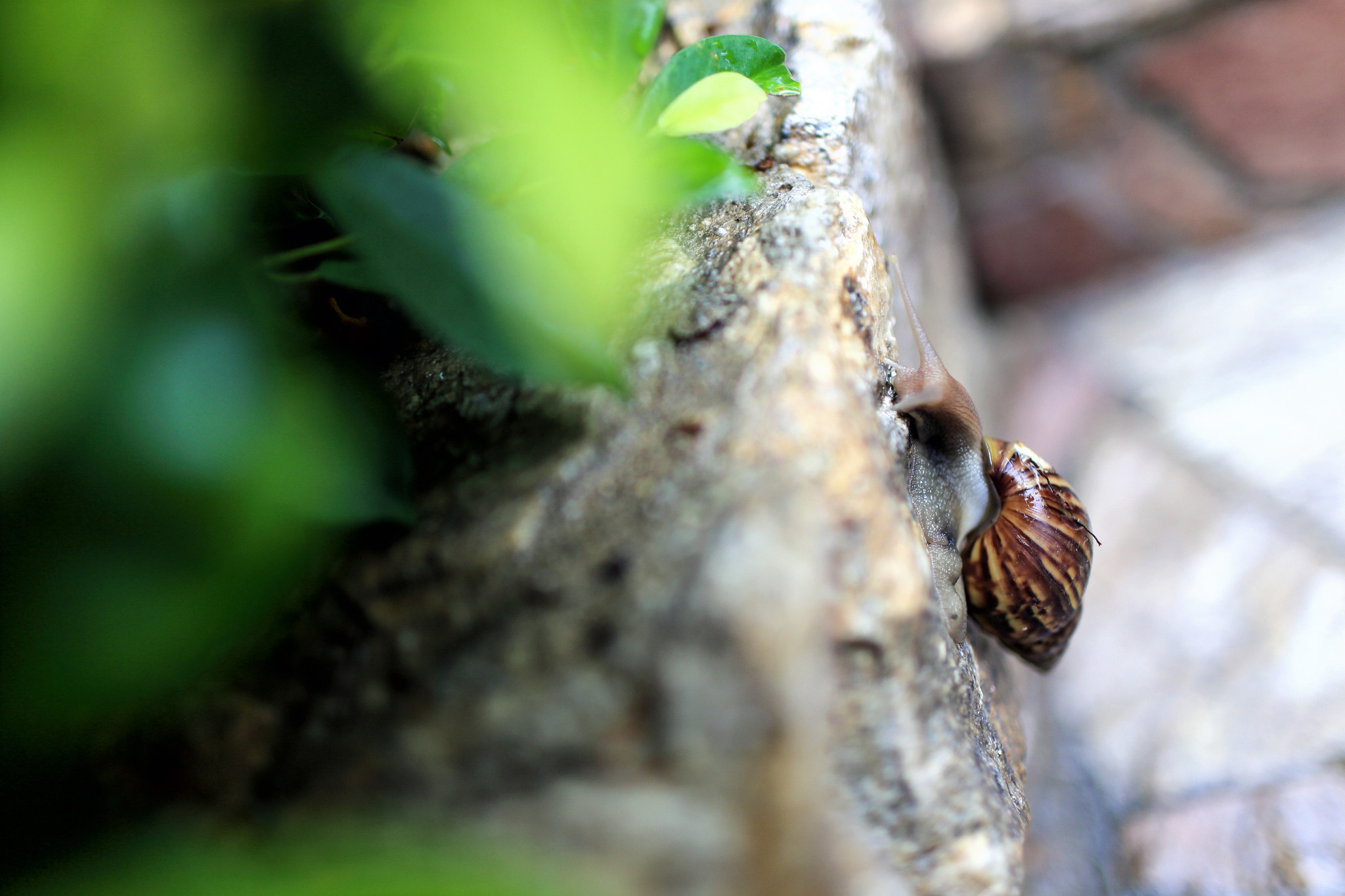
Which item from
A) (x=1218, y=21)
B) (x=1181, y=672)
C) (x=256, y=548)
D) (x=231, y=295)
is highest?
(x=231, y=295)

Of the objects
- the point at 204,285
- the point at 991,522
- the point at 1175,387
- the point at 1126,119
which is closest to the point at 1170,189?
the point at 1126,119

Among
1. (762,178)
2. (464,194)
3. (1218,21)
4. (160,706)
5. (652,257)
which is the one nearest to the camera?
(464,194)

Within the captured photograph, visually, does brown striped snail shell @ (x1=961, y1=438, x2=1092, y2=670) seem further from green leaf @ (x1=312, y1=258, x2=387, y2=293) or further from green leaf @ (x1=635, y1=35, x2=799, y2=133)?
green leaf @ (x1=312, y1=258, x2=387, y2=293)

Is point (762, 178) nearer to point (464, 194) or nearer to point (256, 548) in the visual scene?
point (464, 194)

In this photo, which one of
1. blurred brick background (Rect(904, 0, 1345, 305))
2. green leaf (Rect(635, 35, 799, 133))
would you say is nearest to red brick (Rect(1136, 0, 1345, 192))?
blurred brick background (Rect(904, 0, 1345, 305))

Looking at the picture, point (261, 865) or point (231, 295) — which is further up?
point (231, 295)

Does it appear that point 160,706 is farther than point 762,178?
No

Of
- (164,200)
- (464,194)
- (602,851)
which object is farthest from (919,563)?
(164,200)

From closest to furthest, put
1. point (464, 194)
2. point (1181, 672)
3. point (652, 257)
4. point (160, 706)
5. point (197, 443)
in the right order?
point (197, 443) < point (464, 194) < point (160, 706) < point (652, 257) < point (1181, 672)
